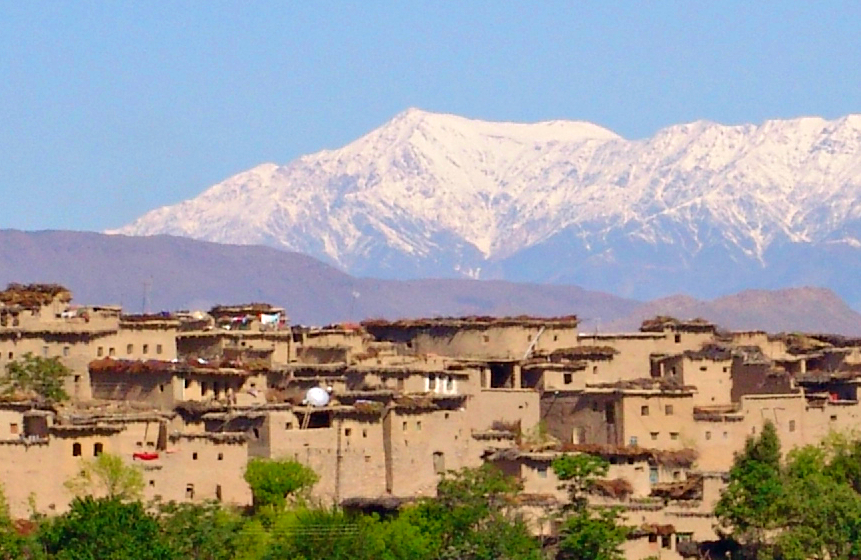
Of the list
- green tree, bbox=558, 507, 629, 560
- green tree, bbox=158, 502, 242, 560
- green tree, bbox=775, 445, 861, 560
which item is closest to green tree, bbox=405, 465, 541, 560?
green tree, bbox=558, 507, 629, 560

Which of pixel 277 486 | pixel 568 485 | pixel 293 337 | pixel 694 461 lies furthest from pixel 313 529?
pixel 293 337

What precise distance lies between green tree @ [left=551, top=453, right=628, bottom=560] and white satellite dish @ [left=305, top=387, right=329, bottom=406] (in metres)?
6.15

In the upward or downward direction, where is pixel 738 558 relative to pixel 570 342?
downward

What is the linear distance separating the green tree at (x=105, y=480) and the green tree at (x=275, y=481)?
120 inches

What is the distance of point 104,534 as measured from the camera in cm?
5838

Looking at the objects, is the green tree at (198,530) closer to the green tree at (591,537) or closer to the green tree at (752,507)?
the green tree at (591,537)

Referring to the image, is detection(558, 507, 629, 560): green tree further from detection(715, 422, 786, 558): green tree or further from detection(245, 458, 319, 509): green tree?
detection(245, 458, 319, 509): green tree

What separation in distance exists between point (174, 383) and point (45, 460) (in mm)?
7678

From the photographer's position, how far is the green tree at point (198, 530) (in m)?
A: 59.6

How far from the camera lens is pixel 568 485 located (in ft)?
217

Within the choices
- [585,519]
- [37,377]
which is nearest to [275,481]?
[585,519]

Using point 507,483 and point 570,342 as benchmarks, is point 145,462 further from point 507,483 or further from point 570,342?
point 570,342

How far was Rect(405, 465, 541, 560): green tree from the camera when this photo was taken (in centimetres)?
6122

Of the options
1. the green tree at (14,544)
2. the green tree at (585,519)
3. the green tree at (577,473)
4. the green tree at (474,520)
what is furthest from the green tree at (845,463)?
the green tree at (14,544)
